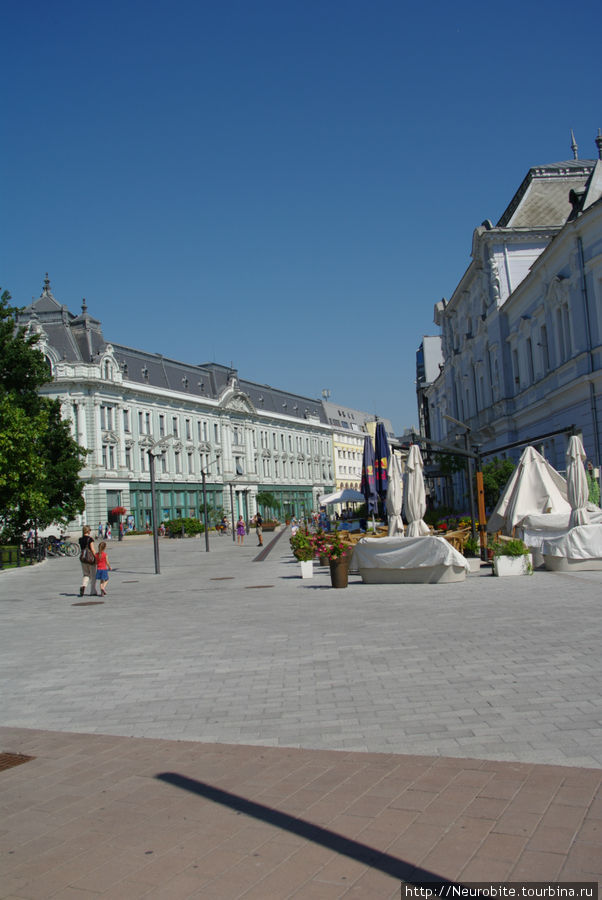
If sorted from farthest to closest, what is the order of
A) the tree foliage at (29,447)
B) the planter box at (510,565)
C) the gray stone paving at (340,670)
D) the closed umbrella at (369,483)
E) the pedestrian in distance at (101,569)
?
the tree foliage at (29,447) → the closed umbrella at (369,483) → the pedestrian in distance at (101,569) → the planter box at (510,565) → the gray stone paving at (340,670)

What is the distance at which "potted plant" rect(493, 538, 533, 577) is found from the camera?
1697 cm

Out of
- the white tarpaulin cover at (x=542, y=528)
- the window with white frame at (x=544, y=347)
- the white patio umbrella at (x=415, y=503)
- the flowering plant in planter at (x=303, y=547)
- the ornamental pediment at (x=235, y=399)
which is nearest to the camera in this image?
the white tarpaulin cover at (x=542, y=528)

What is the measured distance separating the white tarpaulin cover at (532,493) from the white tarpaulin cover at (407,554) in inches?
123

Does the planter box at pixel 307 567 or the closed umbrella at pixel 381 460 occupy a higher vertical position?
the closed umbrella at pixel 381 460

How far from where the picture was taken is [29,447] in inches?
1220

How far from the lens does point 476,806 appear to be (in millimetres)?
4367

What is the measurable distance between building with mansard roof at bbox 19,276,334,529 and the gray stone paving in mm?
33575

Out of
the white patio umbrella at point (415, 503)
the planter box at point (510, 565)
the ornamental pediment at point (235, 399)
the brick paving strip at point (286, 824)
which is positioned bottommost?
the brick paving strip at point (286, 824)

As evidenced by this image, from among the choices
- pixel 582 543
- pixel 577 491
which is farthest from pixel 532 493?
pixel 582 543

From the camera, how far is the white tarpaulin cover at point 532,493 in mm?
19797

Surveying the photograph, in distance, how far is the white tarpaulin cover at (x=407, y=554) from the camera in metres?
16.2

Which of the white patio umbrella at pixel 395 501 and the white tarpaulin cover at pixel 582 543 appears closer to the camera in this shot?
the white tarpaulin cover at pixel 582 543

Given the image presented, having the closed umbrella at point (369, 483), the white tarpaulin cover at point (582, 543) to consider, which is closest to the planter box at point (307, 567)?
the white tarpaulin cover at point (582, 543)

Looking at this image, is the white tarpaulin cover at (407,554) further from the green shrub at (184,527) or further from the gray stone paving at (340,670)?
the green shrub at (184,527)
